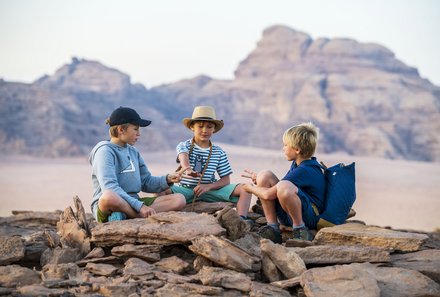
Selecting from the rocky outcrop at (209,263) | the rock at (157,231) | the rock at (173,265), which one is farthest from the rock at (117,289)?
the rock at (157,231)

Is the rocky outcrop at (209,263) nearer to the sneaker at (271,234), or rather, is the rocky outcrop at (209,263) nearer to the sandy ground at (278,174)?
the sneaker at (271,234)

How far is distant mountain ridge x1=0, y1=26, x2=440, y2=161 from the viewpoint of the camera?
48.4m

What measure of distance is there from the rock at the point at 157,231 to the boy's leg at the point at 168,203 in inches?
26.4

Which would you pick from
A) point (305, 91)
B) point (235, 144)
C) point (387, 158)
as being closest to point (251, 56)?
point (305, 91)

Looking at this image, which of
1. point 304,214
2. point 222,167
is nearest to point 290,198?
point 304,214

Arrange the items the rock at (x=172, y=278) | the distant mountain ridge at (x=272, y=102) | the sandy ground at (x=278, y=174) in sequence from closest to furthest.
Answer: the rock at (x=172, y=278) < the sandy ground at (x=278, y=174) < the distant mountain ridge at (x=272, y=102)

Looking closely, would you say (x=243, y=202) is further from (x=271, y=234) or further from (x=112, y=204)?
(x=112, y=204)

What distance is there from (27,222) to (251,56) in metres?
78.7

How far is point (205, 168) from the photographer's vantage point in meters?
5.82

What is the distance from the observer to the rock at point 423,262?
419 cm

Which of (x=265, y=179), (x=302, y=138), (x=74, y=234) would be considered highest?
(x=302, y=138)

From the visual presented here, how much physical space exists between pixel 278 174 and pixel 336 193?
34.9 meters

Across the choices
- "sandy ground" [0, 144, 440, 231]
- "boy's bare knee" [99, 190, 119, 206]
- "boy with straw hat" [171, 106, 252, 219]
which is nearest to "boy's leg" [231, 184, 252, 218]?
"boy with straw hat" [171, 106, 252, 219]

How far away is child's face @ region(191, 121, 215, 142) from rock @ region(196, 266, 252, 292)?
2137 millimetres
